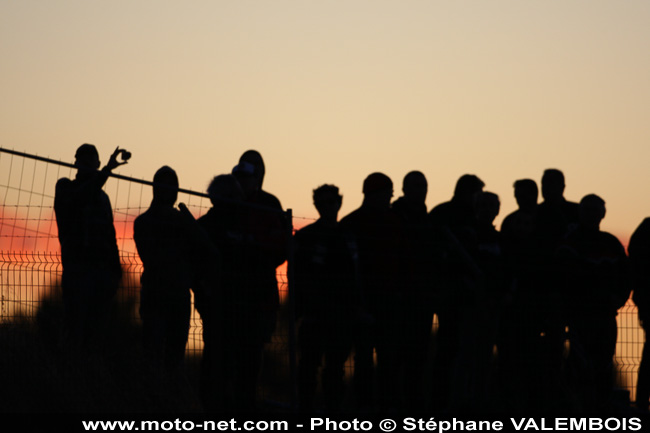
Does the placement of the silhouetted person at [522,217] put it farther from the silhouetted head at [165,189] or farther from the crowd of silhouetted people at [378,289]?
the silhouetted head at [165,189]

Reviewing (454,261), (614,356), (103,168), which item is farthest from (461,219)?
(103,168)

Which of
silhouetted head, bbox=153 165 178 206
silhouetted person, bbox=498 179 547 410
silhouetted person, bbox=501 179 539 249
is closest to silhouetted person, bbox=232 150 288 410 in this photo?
silhouetted head, bbox=153 165 178 206

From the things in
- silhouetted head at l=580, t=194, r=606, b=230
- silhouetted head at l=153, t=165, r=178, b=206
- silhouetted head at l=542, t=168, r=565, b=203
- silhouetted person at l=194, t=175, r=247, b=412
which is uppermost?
silhouetted head at l=542, t=168, r=565, b=203

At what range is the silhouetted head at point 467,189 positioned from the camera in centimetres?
1023

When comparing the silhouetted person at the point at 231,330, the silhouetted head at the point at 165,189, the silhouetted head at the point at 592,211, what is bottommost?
the silhouetted person at the point at 231,330

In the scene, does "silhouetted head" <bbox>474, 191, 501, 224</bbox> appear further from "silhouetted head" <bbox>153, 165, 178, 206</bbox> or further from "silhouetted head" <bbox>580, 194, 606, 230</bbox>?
"silhouetted head" <bbox>153, 165, 178, 206</bbox>

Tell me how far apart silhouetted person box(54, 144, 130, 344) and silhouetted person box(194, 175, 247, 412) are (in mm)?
1280

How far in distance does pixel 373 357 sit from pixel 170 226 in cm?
203

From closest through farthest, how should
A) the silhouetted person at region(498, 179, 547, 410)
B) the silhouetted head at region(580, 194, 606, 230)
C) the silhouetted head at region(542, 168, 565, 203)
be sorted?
the silhouetted person at region(498, 179, 547, 410)
the silhouetted head at region(580, 194, 606, 230)
the silhouetted head at region(542, 168, 565, 203)

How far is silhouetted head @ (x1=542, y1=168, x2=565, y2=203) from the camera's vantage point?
11234 mm

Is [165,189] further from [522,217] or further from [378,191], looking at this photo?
[522,217]

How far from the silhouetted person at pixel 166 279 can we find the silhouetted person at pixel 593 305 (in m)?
3.27

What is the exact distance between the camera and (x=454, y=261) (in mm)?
9664

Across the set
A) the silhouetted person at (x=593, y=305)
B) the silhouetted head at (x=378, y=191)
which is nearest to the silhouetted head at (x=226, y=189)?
the silhouetted head at (x=378, y=191)
